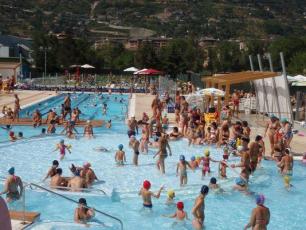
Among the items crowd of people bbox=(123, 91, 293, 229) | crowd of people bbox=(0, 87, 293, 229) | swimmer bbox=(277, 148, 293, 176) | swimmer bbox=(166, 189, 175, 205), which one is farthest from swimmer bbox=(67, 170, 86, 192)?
swimmer bbox=(277, 148, 293, 176)

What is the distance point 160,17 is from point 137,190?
159416mm

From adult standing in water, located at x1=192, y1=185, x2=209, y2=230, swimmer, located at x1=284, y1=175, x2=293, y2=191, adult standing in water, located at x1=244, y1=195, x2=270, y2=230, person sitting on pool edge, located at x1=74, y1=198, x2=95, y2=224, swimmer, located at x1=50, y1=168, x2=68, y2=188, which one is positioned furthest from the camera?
swimmer, located at x1=284, y1=175, x2=293, y2=191

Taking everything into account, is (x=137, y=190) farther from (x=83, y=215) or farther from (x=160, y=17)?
(x=160, y=17)

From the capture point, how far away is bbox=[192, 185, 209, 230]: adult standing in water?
305 inches

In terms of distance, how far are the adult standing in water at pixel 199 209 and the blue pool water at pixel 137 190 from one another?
0.88ft

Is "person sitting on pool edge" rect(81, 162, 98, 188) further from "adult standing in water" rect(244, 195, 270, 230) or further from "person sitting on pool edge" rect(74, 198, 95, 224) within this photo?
"adult standing in water" rect(244, 195, 270, 230)

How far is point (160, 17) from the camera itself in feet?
545

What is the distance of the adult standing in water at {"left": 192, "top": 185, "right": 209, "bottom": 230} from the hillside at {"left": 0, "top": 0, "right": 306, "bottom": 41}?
4802 inches

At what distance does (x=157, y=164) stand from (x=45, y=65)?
3981 centimetres

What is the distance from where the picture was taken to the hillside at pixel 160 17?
138 m

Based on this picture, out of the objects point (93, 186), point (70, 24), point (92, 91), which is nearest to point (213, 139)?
point (93, 186)

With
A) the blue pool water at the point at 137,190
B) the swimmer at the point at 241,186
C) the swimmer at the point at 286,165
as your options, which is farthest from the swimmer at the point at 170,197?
the swimmer at the point at 286,165

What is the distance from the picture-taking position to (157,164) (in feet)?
40.0

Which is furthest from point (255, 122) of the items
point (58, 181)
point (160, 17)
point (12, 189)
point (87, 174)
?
point (160, 17)
